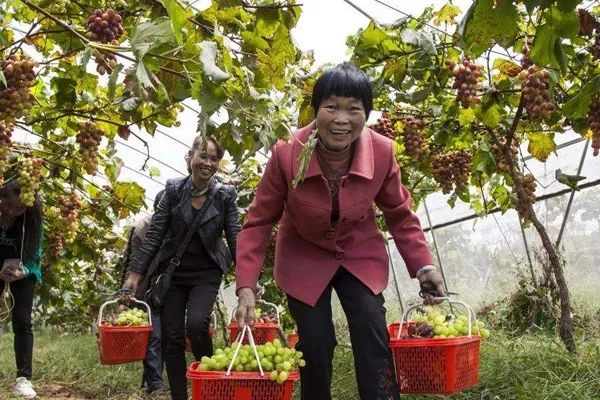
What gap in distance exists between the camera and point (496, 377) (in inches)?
151

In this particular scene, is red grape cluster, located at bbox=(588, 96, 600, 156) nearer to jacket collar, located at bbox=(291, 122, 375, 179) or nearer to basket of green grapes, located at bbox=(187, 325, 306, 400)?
jacket collar, located at bbox=(291, 122, 375, 179)

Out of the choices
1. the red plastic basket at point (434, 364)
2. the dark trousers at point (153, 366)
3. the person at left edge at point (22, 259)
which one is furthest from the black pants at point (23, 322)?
the red plastic basket at point (434, 364)

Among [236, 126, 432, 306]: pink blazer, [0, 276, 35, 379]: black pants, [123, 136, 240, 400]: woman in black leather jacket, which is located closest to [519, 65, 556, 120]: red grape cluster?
[236, 126, 432, 306]: pink blazer

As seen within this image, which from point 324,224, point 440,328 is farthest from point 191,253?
point 440,328

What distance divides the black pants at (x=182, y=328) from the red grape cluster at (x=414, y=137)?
1.45m

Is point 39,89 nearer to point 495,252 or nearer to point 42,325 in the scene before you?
point 495,252

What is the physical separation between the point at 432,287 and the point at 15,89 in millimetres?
1846

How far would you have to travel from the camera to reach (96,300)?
9.91 metres

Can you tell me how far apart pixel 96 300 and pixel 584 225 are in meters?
6.18

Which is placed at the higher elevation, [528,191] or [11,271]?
[528,191]

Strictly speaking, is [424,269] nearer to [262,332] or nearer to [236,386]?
[236,386]

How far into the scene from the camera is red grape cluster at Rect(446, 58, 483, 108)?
3.34m

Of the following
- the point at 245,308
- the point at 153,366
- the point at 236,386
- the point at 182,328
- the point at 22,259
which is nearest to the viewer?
the point at 236,386

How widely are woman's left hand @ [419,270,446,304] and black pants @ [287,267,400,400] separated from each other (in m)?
0.17
